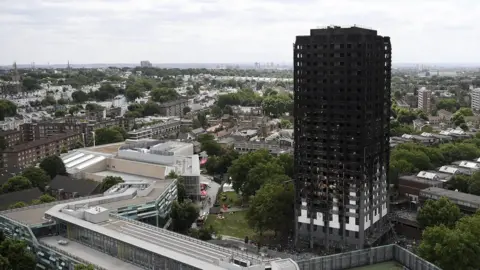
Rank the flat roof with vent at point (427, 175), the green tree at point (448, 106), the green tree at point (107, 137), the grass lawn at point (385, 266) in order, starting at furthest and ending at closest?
the green tree at point (448, 106) → the green tree at point (107, 137) → the flat roof with vent at point (427, 175) → the grass lawn at point (385, 266)

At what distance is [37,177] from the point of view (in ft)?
162

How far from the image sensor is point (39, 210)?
33812 millimetres

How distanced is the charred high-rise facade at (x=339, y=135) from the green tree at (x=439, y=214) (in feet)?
10.4

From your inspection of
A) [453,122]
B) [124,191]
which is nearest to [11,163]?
[124,191]

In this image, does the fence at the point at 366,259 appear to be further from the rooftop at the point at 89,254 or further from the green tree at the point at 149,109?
the green tree at the point at 149,109

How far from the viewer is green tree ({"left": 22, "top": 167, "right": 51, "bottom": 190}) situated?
161ft

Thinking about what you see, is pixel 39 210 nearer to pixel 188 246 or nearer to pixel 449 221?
pixel 188 246

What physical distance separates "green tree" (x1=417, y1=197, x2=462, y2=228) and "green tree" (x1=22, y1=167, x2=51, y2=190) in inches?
1373

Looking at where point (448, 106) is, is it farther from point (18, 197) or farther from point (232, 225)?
point (18, 197)

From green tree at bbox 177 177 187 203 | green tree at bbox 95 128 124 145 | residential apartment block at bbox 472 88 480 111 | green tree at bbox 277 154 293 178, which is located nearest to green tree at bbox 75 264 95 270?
green tree at bbox 177 177 187 203

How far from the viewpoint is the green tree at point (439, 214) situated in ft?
117

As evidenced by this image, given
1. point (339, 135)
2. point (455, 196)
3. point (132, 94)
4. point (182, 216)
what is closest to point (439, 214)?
point (455, 196)

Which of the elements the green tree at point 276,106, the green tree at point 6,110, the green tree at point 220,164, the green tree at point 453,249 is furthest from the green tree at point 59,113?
the green tree at point 453,249

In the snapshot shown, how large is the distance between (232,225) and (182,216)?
5526 millimetres
